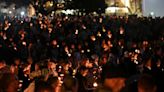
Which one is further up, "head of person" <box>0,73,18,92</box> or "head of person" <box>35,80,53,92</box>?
"head of person" <box>0,73,18,92</box>

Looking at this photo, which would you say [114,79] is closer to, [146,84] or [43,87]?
[146,84]

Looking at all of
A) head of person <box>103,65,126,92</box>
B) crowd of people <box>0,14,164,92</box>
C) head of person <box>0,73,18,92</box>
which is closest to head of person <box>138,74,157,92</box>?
crowd of people <box>0,14,164,92</box>

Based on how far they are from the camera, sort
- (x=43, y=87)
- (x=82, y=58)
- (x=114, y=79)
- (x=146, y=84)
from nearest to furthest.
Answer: (x=146, y=84)
(x=114, y=79)
(x=43, y=87)
(x=82, y=58)

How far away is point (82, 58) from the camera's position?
15.2m

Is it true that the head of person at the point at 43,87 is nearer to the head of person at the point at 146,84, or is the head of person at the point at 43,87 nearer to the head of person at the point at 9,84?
the head of person at the point at 9,84

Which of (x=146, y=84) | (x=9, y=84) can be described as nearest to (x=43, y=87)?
(x=9, y=84)

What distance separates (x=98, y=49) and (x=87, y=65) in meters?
6.59

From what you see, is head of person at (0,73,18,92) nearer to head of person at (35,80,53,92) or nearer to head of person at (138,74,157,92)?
head of person at (35,80,53,92)

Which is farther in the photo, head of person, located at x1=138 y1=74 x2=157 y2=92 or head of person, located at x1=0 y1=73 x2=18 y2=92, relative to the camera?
head of person, located at x1=0 y1=73 x2=18 y2=92

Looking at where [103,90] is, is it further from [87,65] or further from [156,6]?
[156,6]

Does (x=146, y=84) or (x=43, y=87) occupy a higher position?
(x=146, y=84)

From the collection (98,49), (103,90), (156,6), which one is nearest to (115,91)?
(103,90)

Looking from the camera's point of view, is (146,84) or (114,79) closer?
(146,84)

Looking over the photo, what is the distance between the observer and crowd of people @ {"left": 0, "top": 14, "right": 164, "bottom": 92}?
21.2 feet
